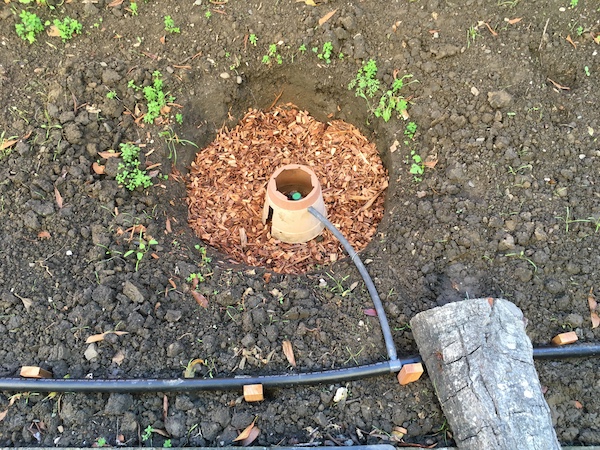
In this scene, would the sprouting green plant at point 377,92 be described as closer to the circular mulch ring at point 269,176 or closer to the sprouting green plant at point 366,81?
the sprouting green plant at point 366,81

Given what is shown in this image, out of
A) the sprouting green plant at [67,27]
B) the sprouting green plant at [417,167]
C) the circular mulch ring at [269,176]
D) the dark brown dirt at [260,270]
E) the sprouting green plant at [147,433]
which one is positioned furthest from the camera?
the sprouting green plant at [67,27]

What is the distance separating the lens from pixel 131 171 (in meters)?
3.22

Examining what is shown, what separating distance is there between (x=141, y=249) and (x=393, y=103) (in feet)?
5.96

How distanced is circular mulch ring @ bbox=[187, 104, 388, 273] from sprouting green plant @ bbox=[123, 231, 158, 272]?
0.41 m

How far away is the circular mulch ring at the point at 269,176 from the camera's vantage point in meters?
3.36

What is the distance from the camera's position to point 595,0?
3.51 meters

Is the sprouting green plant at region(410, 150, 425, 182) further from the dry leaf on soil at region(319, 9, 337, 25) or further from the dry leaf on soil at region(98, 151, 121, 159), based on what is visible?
the dry leaf on soil at region(98, 151, 121, 159)

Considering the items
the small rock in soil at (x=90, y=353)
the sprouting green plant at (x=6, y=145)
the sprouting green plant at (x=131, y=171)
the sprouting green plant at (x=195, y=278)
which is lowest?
the small rock in soil at (x=90, y=353)

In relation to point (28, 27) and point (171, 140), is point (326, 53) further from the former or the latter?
point (28, 27)

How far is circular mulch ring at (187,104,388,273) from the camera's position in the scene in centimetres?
336

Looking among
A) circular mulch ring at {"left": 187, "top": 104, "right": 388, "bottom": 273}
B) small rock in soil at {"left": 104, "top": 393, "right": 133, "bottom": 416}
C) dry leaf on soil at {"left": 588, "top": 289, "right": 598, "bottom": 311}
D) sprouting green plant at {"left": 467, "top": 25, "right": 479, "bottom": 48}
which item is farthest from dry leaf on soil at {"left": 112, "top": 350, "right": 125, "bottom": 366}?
sprouting green plant at {"left": 467, "top": 25, "right": 479, "bottom": 48}

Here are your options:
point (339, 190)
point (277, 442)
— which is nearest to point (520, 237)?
point (339, 190)

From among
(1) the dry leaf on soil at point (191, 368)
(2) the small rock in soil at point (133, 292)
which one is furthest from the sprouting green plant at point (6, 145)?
(1) the dry leaf on soil at point (191, 368)

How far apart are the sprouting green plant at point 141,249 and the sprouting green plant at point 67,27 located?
150 centimetres
